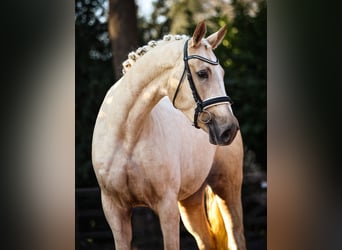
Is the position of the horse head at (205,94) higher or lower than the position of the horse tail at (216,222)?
higher

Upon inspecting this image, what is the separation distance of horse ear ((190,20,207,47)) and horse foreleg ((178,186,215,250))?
3.69 ft

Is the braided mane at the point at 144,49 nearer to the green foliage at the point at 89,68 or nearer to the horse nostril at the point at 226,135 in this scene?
the horse nostril at the point at 226,135

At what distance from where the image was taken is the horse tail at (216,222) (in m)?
4.16

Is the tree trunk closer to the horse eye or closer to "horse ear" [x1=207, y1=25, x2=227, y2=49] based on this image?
"horse ear" [x1=207, y1=25, x2=227, y2=49]

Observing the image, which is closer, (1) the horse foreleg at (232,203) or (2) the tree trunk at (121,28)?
(1) the horse foreleg at (232,203)

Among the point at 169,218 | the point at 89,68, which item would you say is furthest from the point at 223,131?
the point at 89,68


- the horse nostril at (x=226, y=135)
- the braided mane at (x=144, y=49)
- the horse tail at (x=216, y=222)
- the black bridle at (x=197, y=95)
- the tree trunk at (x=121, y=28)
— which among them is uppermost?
the tree trunk at (x=121, y=28)

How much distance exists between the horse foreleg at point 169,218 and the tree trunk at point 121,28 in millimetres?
1918

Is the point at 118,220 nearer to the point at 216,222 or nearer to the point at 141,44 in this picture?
the point at 216,222

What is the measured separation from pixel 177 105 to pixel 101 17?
2.24 meters

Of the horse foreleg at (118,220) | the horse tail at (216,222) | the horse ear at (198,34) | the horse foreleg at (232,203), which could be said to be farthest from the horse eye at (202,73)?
the horse tail at (216,222)

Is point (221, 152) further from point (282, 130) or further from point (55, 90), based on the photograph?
point (55, 90)

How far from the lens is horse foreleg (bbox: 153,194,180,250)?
343cm

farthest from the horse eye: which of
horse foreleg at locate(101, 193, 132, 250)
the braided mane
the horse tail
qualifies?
the horse tail
